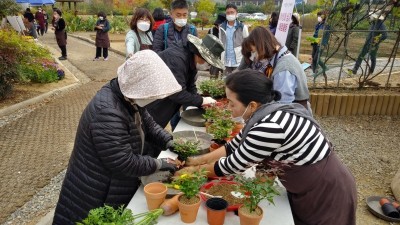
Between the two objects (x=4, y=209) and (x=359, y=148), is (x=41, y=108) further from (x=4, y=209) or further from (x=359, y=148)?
(x=359, y=148)

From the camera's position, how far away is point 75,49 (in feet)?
44.1

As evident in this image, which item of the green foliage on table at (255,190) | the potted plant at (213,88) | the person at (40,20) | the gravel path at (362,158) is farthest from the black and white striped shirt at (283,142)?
the person at (40,20)

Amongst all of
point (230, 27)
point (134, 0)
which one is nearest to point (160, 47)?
point (230, 27)

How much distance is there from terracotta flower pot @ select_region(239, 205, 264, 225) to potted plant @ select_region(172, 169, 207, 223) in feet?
0.68

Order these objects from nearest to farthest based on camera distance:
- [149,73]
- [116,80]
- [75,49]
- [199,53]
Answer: [149,73] → [116,80] → [199,53] → [75,49]

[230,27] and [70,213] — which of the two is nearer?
[70,213]

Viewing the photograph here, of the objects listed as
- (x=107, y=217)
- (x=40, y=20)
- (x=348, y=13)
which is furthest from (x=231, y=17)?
(x=40, y=20)

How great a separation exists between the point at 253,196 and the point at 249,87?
55 cm

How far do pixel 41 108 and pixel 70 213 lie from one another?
15.6 ft

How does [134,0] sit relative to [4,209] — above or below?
above

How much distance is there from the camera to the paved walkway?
3419mm

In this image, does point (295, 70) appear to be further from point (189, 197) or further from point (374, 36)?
point (374, 36)

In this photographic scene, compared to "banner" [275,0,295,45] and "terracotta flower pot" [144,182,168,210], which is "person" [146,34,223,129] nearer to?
"terracotta flower pot" [144,182,168,210]

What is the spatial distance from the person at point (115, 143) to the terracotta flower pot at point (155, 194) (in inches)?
5.1
